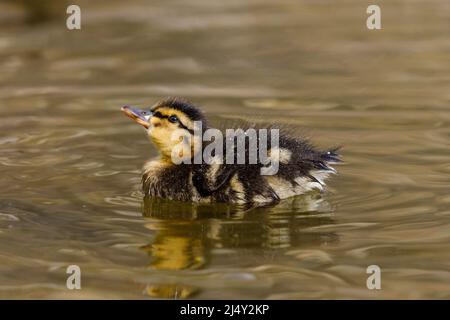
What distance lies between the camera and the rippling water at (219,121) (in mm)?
4422

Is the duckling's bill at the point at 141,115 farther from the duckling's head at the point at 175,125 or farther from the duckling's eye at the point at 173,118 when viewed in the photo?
the duckling's eye at the point at 173,118

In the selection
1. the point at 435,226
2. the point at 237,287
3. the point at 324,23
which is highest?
the point at 324,23

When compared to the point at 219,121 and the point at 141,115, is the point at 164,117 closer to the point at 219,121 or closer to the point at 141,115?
the point at 141,115

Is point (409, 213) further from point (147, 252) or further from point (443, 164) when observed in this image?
point (147, 252)

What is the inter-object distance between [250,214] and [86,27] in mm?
5251

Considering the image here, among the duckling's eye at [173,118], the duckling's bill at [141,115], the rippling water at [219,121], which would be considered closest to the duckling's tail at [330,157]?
the rippling water at [219,121]

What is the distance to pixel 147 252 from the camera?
4656 mm

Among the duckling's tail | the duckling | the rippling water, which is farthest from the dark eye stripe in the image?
the duckling's tail

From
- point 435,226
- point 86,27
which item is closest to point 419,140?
point 435,226

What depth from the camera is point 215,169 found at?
207 inches

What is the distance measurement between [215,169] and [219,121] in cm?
169

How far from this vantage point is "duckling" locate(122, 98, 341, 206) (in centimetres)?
522

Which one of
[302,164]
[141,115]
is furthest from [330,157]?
[141,115]

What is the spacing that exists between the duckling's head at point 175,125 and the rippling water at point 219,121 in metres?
0.31
